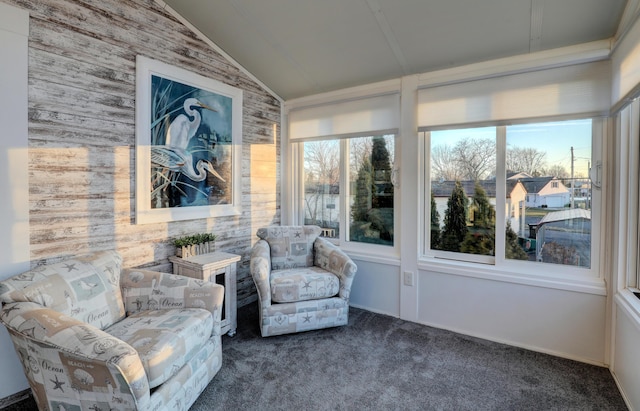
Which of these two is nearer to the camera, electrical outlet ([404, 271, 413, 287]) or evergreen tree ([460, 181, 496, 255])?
evergreen tree ([460, 181, 496, 255])

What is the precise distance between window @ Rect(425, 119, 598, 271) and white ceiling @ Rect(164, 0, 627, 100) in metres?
0.65

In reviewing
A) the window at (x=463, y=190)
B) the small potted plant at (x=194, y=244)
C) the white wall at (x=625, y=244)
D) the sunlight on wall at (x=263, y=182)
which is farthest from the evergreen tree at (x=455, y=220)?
the small potted plant at (x=194, y=244)

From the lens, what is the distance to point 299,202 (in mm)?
3885

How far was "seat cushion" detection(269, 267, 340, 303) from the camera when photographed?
2.58 m

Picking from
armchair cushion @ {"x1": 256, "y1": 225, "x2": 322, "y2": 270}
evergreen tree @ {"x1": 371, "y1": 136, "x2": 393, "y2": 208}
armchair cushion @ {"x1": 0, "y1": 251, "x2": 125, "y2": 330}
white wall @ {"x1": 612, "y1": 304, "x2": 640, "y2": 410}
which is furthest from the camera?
evergreen tree @ {"x1": 371, "y1": 136, "x2": 393, "y2": 208}

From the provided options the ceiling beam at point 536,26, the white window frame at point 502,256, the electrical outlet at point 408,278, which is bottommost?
the electrical outlet at point 408,278

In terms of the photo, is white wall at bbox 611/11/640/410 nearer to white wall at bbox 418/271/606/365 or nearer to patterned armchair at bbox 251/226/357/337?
white wall at bbox 418/271/606/365

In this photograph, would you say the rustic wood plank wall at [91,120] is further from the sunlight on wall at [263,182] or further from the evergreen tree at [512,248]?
the evergreen tree at [512,248]

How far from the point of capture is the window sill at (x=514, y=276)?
2.26 metres

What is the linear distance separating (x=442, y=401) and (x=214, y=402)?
135 centimetres

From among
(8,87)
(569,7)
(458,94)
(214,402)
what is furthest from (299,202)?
(569,7)

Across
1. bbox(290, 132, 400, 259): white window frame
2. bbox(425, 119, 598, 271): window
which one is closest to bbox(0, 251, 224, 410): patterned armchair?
bbox(290, 132, 400, 259): white window frame

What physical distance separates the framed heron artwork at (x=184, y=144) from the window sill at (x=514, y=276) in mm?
2062

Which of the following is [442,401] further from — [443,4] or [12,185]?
[12,185]
